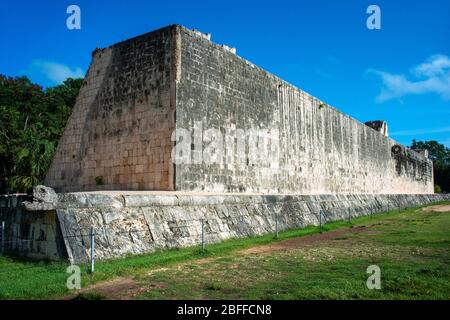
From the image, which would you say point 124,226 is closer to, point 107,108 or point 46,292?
point 46,292

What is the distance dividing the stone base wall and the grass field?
1.12 feet

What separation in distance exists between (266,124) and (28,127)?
20.0m

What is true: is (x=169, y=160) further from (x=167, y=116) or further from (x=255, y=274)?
(x=255, y=274)

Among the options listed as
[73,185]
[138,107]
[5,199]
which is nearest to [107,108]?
[138,107]

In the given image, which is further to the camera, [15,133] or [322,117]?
[15,133]

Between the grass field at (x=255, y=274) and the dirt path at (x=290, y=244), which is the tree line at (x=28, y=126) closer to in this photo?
Result: the dirt path at (x=290, y=244)

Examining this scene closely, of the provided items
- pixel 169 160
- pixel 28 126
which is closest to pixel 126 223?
pixel 169 160

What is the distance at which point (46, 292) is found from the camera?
18.3 ft

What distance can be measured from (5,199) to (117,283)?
411 centimetres

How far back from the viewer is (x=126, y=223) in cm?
846

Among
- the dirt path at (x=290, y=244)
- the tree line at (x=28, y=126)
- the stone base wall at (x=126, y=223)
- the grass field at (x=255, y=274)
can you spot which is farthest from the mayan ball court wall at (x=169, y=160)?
the tree line at (x=28, y=126)

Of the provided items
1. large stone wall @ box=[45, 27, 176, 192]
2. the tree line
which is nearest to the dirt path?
large stone wall @ box=[45, 27, 176, 192]

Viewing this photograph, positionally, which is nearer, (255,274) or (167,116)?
(255,274)

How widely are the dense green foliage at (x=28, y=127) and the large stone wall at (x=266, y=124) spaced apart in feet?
34.3
